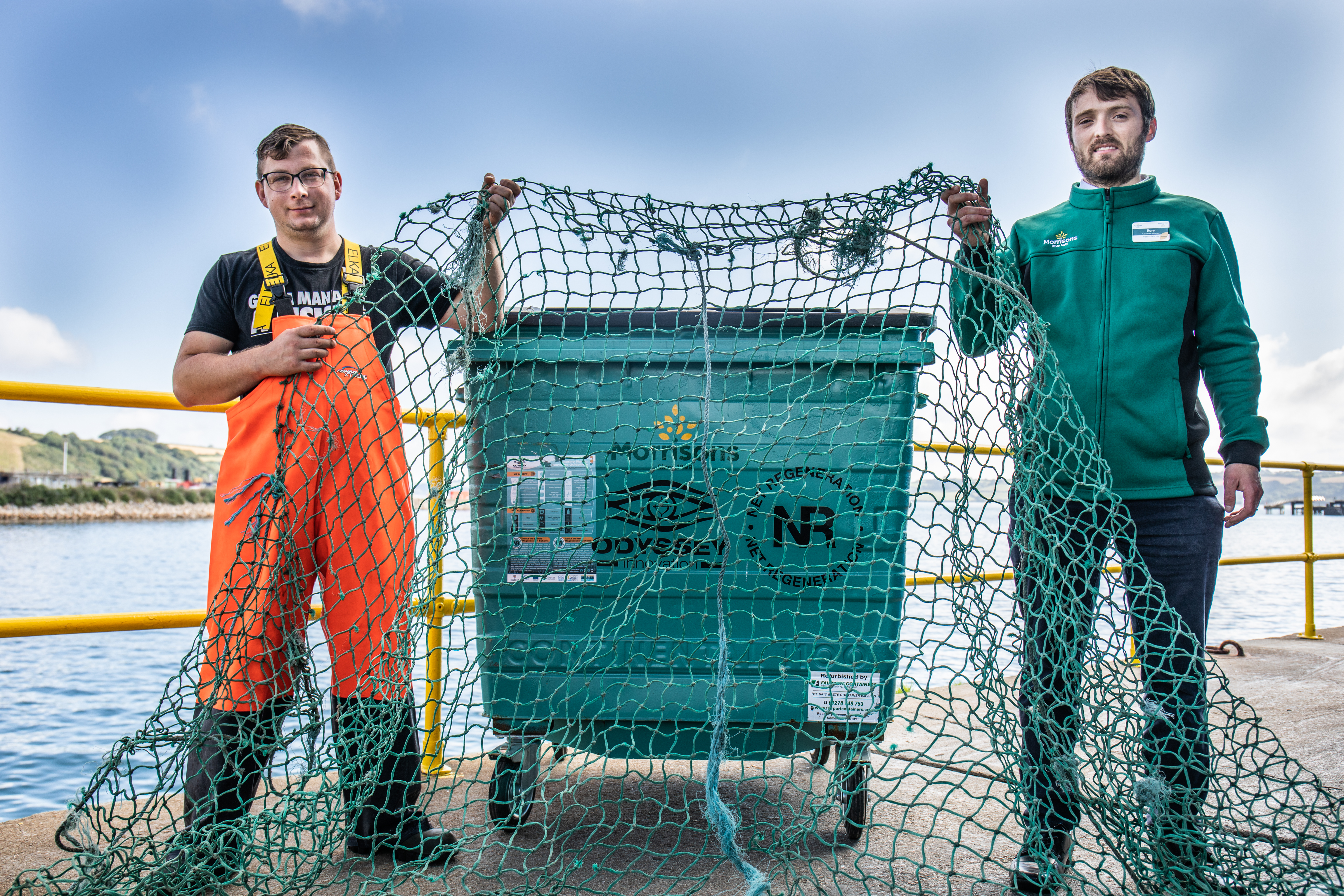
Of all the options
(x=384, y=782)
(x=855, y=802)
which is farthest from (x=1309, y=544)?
(x=384, y=782)

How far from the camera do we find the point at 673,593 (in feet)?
5.98

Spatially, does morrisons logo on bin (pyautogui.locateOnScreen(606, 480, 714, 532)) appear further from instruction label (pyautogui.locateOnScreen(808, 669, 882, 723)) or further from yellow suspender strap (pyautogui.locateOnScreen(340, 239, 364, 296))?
yellow suspender strap (pyautogui.locateOnScreen(340, 239, 364, 296))

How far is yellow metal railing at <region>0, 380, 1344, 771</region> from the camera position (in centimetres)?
178

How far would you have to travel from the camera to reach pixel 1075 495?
1.74 meters

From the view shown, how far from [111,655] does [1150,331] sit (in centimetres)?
929

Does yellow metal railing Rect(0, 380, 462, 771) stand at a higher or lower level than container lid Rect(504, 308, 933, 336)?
lower

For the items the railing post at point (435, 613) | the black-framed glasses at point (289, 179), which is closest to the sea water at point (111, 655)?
the railing post at point (435, 613)

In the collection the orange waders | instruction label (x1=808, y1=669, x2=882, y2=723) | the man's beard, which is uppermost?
the man's beard

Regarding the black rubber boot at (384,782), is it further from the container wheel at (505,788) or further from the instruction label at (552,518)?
the instruction label at (552,518)

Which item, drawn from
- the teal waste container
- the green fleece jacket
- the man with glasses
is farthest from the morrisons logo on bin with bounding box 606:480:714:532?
the green fleece jacket

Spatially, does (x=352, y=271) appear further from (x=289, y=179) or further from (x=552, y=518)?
(x=552, y=518)

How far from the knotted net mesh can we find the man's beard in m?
0.32

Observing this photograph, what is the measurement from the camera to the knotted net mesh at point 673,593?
64.3 inches

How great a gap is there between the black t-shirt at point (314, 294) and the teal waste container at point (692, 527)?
0.23m
